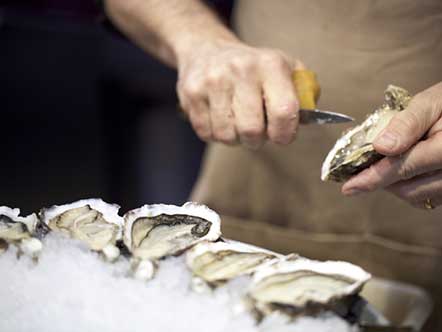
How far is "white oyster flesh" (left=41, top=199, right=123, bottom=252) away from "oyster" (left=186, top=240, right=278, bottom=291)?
7 cm

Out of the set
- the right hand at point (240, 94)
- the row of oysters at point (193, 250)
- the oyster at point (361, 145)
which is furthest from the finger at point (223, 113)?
the row of oysters at point (193, 250)

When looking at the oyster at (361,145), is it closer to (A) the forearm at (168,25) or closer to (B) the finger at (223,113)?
(B) the finger at (223,113)

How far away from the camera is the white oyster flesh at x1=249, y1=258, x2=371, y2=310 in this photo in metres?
0.51

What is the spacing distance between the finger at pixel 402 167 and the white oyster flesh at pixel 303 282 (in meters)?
0.18

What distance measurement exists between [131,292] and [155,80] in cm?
172

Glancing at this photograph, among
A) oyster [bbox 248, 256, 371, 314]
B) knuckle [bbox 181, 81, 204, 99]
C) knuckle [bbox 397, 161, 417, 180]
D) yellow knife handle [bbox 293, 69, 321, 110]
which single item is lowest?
oyster [bbox 248, 256, 371, 314]

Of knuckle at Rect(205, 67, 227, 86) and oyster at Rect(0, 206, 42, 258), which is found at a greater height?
knuckle at Rect(205, 67, 227, 86)

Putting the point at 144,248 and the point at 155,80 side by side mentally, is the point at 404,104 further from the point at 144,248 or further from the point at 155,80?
the point at 155,80

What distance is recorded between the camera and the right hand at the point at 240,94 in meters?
0.87

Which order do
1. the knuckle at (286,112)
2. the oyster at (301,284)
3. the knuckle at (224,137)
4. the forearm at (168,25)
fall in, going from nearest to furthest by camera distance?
the oyster at (301,284) < the knuckle at (286,112) < the knuckle at (224,137) < the forearm at (168,25)

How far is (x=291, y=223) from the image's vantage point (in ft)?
4.15

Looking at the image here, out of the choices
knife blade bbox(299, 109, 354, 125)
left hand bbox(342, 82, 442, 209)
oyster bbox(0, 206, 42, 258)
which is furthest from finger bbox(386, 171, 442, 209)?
oyster bbox(0, 206, 42, 258)

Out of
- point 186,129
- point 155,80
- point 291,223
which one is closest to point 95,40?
point 155,80

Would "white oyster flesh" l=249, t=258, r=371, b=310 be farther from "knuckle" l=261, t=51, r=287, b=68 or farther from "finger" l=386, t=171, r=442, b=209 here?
"knuckle" l=261, t=51, r=287, b=68
